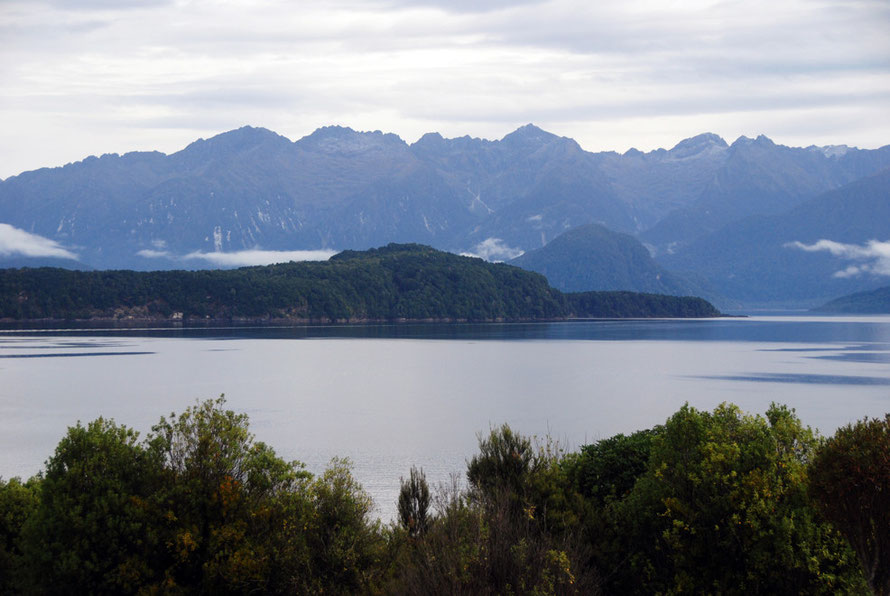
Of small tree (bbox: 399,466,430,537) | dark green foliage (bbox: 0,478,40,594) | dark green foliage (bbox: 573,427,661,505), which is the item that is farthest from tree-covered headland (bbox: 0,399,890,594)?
dark green foliage (bbox: 573,427,661,505)

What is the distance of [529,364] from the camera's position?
14750 centimetres

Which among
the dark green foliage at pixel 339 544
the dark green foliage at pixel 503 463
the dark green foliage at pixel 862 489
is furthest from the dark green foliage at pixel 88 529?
the dark green foliage at pixel 862 489

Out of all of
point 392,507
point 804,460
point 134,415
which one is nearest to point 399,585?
point 804,460

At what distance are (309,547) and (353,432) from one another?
4661 cm

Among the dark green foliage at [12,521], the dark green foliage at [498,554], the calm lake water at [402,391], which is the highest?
the dark green foliage at [498,554]

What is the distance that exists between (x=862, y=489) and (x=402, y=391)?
295 feet

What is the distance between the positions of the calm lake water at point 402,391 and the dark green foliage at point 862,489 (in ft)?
88.7

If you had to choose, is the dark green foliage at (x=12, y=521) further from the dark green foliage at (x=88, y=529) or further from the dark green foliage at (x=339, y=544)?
the dark green foliage at (x=339, y=544)

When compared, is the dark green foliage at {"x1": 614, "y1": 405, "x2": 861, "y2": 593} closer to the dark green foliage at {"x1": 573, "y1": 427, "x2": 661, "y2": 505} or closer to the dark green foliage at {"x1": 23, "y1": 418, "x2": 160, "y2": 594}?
the dark green foliage at {"x1": 573, "y1": 427, "x2": 661, "y2": 505}

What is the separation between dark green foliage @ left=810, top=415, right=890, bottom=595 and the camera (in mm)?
18906

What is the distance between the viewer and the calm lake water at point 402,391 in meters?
69.3

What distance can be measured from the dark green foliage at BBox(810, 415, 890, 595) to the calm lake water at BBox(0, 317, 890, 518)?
27.0 m

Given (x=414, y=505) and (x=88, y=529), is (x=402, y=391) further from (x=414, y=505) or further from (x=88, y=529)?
(x=88, y=529)

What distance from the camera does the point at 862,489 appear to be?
19.2 meters
